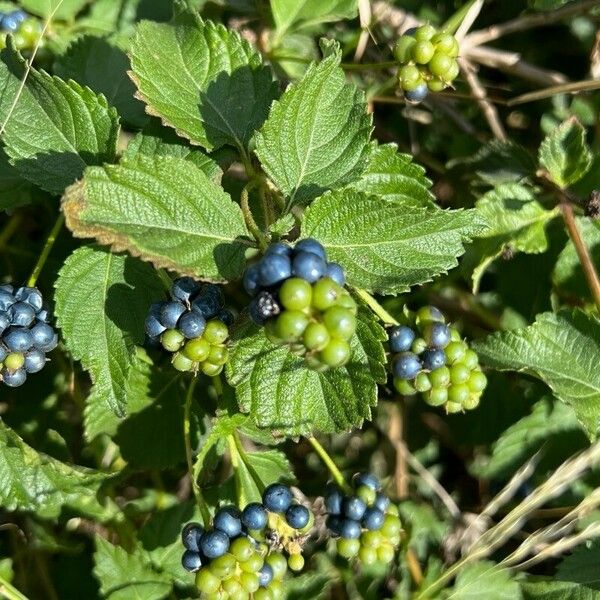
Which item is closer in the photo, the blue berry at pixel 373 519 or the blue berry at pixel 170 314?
the blue berry at pixel 170 314

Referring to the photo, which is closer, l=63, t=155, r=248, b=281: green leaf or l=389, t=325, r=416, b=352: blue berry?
l=63, t=155, r=248, b=281: green leaf

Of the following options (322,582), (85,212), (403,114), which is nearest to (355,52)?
(403,114)

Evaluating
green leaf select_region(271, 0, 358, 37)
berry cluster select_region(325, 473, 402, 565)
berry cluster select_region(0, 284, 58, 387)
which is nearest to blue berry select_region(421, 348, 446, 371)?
berry cluster select_region(325, 473, 402, 565)

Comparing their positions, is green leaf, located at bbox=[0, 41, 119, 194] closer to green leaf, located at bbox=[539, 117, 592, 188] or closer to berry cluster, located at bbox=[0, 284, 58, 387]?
berry cluster, located at bbox=[0, 284, 58, 387]

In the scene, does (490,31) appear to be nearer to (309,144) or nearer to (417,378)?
(309,144)

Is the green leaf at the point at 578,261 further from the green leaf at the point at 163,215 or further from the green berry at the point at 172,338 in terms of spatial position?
the green berry at the point at 172,338

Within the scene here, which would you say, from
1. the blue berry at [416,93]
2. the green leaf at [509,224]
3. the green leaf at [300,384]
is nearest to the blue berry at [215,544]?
the green leaf at [300,384]
